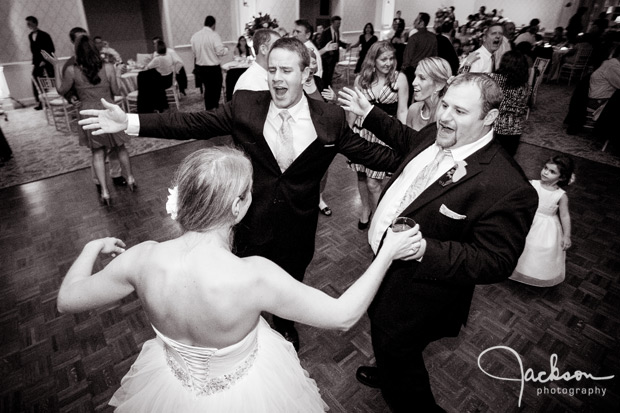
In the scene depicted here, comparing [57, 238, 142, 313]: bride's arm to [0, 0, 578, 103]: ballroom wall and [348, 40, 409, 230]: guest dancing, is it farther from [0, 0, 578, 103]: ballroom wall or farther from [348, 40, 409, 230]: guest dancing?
[0, 0, 578, 103]: ballroom wall

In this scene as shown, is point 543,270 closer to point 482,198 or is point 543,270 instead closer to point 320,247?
point 320,247

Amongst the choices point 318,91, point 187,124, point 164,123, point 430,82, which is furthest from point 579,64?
point 164,123

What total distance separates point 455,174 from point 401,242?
399 mm

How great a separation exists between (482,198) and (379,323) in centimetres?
72

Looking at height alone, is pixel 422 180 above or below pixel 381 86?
below

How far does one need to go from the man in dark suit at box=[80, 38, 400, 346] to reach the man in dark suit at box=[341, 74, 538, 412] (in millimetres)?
429

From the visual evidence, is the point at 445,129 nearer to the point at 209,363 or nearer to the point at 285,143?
the point at 285,143

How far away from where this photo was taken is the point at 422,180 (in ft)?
5.10

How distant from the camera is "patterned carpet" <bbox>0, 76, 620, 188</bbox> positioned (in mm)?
4895

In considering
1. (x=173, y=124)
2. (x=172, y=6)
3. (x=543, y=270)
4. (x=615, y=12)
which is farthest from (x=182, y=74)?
(x=615, y=12)

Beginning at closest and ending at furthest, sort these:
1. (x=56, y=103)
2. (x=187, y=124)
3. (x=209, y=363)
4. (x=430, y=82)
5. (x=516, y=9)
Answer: (x=209, y=363) < (x=187, y=124) < (x=430, y=82) < (x=56, y=103) < (x=516, y=9)

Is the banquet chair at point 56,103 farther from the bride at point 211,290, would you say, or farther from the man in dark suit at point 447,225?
the man in dark suit at point 447,225

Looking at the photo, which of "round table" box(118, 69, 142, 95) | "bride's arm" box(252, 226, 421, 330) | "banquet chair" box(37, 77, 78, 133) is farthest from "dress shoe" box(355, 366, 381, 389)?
"round table" box(118, 69, 142, 95)

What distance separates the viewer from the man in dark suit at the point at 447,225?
1.36 meters
